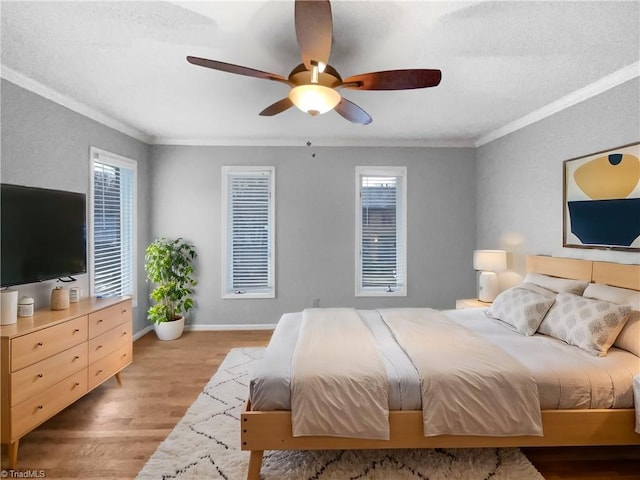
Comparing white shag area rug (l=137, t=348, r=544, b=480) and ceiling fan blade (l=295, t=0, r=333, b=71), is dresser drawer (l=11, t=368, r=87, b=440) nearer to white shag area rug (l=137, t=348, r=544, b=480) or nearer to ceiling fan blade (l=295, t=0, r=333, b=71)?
white shag area rug (l=137, t=348, r=544, b=480)

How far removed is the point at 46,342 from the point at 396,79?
2.86 meters

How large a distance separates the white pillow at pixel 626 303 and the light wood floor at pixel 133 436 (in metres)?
0.70

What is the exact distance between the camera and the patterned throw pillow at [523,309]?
2707 mm

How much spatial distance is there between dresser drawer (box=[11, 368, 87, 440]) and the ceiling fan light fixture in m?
2.57

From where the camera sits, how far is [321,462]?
2.10 m

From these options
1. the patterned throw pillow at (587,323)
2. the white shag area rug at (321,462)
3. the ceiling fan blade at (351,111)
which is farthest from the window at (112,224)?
the patterned throw pillow at (587,323)

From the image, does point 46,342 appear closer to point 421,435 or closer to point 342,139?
point 421,435

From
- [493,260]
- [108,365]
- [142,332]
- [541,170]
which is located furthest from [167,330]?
[541,170]

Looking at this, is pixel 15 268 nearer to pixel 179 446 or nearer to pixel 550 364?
pixel 179 446

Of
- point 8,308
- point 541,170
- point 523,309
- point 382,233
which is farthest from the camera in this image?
point 382,233

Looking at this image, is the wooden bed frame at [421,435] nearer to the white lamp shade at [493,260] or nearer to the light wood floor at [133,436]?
the light wood floor at [133,436]

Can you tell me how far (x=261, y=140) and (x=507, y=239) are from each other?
352cm

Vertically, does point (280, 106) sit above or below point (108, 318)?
above

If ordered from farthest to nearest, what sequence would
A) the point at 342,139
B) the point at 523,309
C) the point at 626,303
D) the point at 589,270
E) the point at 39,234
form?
the point at 342,139 < the point at 589,270 < the point at 523,309 < the point at 39,234 < the point at 626,303
